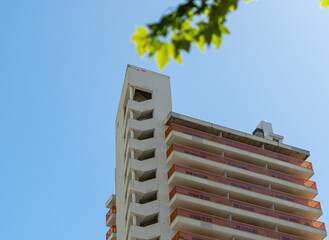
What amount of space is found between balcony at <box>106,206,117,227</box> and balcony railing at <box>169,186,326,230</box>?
15.5 metres

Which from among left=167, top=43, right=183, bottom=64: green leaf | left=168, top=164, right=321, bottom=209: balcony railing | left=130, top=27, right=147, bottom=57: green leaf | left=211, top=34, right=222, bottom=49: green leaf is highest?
left=168, top=164, right=321, bottom=209: balcony railing

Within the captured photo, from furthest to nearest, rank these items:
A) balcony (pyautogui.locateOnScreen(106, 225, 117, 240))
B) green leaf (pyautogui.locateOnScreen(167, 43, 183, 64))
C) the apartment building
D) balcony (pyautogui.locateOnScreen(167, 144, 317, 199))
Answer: balcony (pyautogui.locateOnScreen(106, 225, 117, 240)), balcony (pyautogui.locateOnScreen(167, 144, 317, 199)), the apartment building, green leaf (pyautogui.locateOnScreen(167, 43, 183, 64))

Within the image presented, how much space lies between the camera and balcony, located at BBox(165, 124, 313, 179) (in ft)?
246

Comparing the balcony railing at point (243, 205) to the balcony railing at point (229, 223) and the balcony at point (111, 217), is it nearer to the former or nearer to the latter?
the balcony railing at point (229, 223)

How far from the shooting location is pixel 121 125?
8444 cm

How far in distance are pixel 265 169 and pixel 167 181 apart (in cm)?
1409

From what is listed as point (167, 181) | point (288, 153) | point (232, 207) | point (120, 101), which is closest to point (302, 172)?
point (288, 153)

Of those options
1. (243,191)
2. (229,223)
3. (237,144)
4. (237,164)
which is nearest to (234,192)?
(243,191)

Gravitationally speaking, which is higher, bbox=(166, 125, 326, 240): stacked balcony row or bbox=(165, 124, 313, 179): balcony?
bbox=(165, 124, 313, 179): balcony

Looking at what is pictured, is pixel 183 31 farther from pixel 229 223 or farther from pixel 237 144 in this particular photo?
pixel 237 144

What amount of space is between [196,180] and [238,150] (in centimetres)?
901

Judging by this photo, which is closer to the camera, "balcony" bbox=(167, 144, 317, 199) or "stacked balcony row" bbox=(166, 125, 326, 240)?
"stacked balcony row" bbox=(166, 125, 326, 240)

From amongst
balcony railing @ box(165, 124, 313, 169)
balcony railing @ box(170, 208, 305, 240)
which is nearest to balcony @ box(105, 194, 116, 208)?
balcony railing @ box(165, 124, 313, 169)

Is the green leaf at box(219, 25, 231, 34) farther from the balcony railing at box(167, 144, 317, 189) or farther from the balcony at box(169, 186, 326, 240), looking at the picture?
the balcony railing at box(167, 144, 317, 189)
